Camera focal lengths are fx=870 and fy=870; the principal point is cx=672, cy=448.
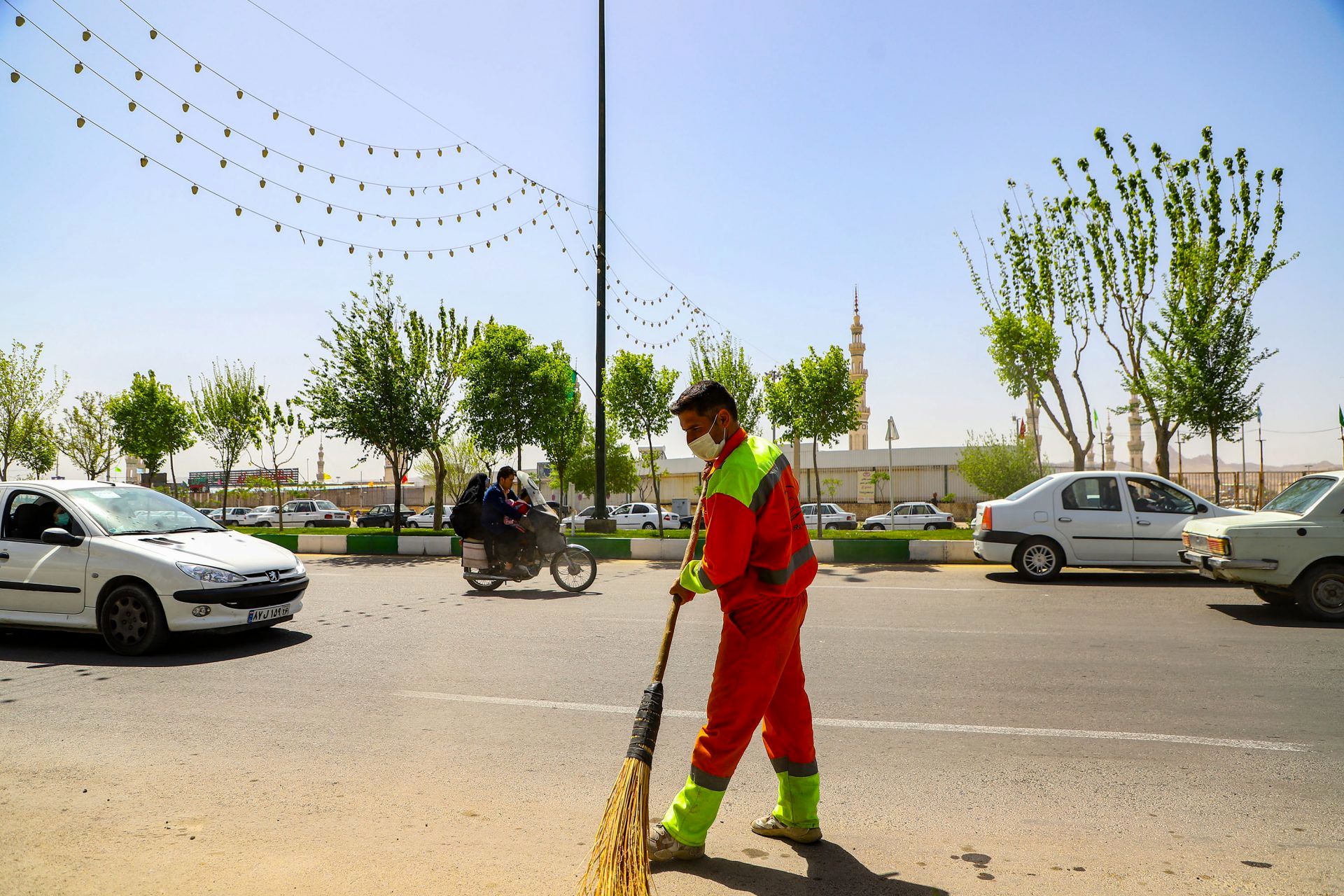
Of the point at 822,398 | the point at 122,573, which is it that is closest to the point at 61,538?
the point at 122,573

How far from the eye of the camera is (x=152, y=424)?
1663 inches

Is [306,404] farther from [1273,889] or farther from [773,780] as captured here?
[1273,889]

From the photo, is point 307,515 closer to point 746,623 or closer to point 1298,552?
point 1298,552

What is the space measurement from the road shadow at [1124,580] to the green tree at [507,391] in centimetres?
1679

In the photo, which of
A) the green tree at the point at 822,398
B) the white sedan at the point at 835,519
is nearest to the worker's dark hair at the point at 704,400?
the green tree at the point at 822,398

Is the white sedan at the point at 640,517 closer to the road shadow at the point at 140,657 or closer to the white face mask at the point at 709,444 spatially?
the road shadow at the point at 140,657

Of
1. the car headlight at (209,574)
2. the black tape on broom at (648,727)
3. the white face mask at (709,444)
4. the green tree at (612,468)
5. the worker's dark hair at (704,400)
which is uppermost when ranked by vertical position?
the green tree at (612,468)

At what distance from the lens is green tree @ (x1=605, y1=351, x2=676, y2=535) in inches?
1208

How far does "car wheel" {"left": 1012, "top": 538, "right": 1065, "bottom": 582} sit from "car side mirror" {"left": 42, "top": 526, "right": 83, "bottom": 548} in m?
11.4

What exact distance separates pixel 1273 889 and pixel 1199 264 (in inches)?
861

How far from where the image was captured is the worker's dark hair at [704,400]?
3504 millimetres

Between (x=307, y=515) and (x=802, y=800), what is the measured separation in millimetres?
50221

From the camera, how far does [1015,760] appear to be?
451cm

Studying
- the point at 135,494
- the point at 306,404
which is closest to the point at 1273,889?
the point at 135,494
